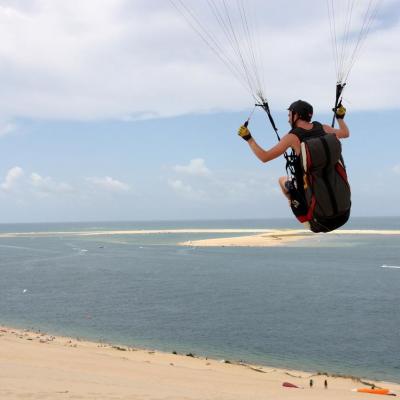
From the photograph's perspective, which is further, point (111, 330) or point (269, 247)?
point (269, 247)

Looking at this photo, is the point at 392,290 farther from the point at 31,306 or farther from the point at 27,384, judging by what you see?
the point at 27,384

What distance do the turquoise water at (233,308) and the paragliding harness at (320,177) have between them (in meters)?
19.4

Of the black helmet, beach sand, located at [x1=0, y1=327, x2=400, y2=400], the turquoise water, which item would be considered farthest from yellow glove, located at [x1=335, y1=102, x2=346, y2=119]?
the turquoise water

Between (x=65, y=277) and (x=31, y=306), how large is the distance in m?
16.8

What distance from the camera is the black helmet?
586cm

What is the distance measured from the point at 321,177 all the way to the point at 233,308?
3332cm

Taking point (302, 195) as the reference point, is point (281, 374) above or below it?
below

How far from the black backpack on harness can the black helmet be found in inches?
6.0

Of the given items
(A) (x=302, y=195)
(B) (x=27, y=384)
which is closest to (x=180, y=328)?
(B) (x=27, y=384)

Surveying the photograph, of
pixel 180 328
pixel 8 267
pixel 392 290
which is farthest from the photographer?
pixel 8 267

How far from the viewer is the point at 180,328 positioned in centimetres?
3200

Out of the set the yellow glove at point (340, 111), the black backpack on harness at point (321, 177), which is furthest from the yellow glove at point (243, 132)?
the yellow glove at point (340, 111)

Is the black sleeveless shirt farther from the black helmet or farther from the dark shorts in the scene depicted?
the dark shorts

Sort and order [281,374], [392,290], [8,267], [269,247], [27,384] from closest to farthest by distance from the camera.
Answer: [27,384], [281,374], [392,290], [8,267], [269,247]
